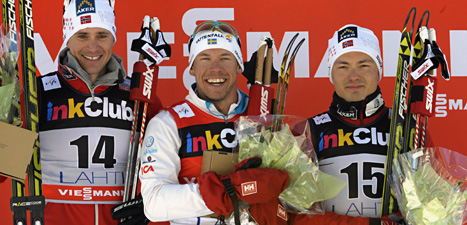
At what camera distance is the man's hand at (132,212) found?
9.91 ft

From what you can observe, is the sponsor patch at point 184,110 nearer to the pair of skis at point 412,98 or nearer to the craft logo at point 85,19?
the craft logo at point 85,19

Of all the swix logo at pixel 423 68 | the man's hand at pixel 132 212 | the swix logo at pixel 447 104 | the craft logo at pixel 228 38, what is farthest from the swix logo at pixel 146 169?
the swix logo at pixel 447 104

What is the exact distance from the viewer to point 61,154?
313 centimetres

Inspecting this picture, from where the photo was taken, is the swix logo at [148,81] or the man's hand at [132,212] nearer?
the man's hand at [132,212]

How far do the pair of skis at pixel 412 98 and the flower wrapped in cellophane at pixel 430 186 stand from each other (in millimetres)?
117

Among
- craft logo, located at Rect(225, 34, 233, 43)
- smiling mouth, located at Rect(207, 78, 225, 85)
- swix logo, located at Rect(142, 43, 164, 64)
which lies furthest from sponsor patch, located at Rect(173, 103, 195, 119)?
craft logo, located at Rect(225, 34, 233, 43)

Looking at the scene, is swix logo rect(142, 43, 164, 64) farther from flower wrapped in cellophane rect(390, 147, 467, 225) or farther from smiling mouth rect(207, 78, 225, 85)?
flower wrapped in cellophane rect(390, 147, 467, 225)

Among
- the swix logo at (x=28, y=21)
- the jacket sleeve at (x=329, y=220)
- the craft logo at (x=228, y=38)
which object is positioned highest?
the swix logo at (x=28, y=21)

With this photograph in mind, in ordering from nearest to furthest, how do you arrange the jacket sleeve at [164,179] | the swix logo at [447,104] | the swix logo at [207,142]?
the jacket sleeve at [164,179]
the swix logo at [207,142]
the swix logo at [447,104]

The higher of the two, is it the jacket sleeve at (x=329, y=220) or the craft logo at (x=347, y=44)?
the craft logo at (x=347, y=44)

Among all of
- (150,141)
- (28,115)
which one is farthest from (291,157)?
(28,115)

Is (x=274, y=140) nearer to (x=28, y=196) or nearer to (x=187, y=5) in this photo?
(x=28, y=196)

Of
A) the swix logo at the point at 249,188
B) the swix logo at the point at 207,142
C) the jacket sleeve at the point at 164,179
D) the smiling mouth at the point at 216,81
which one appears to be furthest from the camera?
the smiling mouth at the point at 216,81

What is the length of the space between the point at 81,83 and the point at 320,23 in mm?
1876
